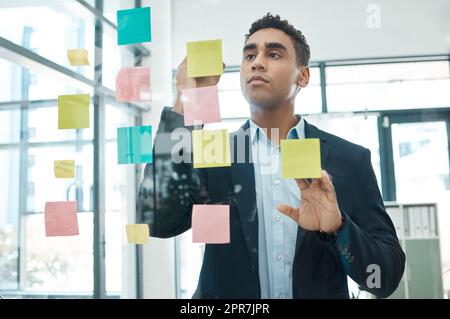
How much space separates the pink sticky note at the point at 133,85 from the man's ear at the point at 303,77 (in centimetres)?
30

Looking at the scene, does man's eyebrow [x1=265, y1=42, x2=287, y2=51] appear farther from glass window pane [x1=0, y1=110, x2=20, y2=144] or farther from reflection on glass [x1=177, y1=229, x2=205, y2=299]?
glass window pane [x1=0, y1=110, x2=20, y2=144]

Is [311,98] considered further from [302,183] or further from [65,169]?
[65,169]

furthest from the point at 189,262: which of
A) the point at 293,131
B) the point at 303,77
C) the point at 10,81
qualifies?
the point at 10,81

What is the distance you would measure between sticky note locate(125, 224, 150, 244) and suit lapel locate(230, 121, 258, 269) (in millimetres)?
197

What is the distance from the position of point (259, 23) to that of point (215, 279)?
1.66 ft

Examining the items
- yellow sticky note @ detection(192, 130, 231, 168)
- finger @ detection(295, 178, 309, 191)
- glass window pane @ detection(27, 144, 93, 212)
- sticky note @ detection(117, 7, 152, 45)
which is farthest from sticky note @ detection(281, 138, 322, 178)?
glass window pane @ detection(27, 144, 93, 212)

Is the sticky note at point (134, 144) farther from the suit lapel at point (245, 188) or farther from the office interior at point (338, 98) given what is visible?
the suit lapel at point (245, 188)

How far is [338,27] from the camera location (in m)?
0.77

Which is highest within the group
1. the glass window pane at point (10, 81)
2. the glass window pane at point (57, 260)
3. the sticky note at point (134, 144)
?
the glass window pane at point (10, 81)

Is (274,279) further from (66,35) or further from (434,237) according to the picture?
(66,35)

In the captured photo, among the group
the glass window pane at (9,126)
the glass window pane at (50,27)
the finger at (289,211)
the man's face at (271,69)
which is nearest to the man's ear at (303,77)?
the man's face at (271,69)

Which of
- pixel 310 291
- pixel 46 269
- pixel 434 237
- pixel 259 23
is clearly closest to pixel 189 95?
pixel 259 23

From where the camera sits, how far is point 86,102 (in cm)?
83

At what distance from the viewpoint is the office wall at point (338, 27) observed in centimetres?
74
